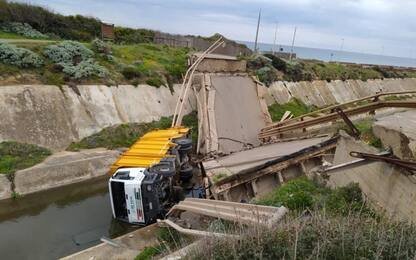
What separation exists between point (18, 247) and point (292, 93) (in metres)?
19.6

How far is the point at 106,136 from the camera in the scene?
14.1 m

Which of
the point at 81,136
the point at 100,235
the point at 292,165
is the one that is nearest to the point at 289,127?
the point at 292,165

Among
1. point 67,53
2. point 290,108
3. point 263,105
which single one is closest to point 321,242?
point 263,105

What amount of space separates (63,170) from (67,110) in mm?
3103

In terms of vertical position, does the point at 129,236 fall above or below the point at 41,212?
above

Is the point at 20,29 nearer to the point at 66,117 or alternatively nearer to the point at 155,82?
the point at 155,82

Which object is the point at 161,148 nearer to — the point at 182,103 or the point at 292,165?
the point at 292,165

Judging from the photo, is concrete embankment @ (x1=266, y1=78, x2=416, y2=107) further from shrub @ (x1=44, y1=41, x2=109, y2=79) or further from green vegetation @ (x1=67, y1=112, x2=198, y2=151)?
shrub @ (x1=44, y1=41, x2=109, y2=79)

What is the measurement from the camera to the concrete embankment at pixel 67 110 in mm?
12539

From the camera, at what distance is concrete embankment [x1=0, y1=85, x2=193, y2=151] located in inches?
494

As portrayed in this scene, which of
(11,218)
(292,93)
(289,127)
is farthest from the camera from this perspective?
(292,93)

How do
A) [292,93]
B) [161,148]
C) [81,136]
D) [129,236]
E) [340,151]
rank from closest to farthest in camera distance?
[340,151] → [129,236] → [161,148] → [81,136] → [292,93]

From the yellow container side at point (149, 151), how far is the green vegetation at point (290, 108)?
9321 mm

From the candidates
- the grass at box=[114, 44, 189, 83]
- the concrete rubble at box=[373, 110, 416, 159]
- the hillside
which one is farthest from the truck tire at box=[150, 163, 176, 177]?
the grass at box=[114, 44, 189, 83]
